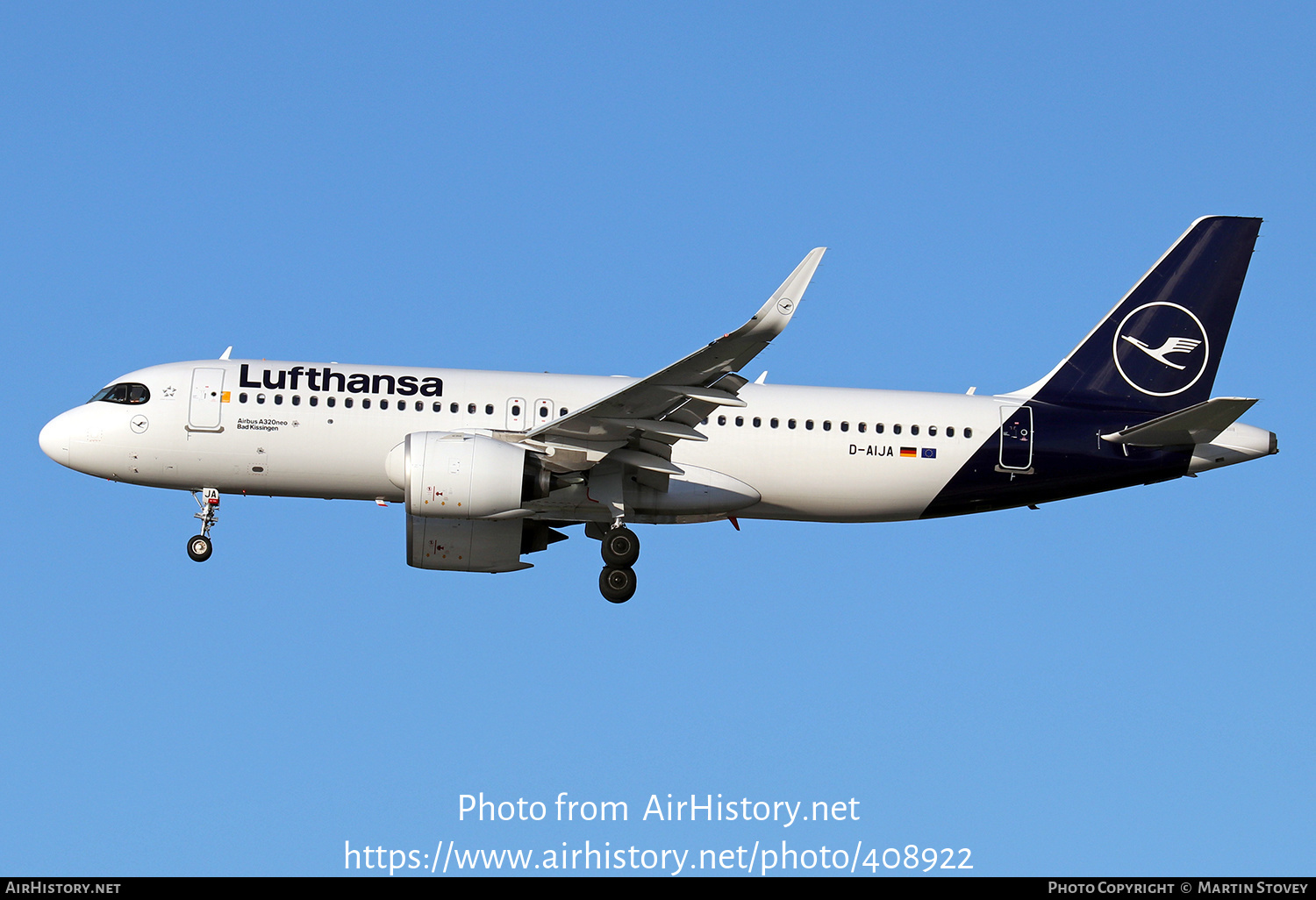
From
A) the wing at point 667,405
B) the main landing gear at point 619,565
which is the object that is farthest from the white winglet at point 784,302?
the main landing gear at point 619,565

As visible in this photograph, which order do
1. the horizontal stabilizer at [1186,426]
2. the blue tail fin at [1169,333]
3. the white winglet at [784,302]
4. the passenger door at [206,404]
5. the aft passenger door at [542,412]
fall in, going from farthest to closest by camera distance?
the blue tail fin at [1169,333] < the passenger door at [206,404] < the aft passenger door at [542,412] < the horizontal stabilizer at [1186,426] < the white winglet at [784,302]

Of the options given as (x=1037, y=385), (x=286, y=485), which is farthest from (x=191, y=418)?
(x=1037, y=385)

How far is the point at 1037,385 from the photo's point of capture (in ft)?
106

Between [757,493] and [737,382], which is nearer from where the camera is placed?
[737,382]

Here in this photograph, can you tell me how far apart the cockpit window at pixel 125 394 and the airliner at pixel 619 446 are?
4 centimetres

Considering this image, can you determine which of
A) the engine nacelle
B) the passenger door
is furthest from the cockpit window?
the engine nacelle

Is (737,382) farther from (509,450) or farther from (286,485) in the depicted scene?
(286,485)

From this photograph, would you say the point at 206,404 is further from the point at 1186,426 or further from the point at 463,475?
the point at 1186,426

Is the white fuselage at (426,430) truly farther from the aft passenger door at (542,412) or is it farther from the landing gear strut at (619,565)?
the landing gear strut at (619,565)

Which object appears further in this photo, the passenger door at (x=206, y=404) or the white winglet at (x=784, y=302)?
the passenger door at (x=206, y=404)

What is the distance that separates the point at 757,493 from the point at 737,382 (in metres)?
4.18

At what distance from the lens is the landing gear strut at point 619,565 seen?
97.2ft

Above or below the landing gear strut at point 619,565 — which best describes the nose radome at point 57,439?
above
